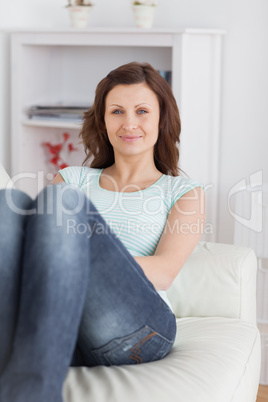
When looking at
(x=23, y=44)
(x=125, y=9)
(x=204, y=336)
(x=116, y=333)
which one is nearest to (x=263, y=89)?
(x=125, y=9)

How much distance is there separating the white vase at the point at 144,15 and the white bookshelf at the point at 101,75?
0.09m

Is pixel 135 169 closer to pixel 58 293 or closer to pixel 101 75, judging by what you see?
pixel 58 293

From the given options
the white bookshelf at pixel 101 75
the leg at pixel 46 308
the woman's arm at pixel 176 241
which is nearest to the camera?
the leg at pixel 46 308

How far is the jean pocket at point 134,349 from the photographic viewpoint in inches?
50.3

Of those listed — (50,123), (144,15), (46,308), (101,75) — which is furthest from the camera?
(101,75)

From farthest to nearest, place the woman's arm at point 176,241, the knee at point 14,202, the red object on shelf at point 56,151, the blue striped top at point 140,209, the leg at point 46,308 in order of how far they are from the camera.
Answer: the red object on shelf at point 56,151 → the blue striped top at point 140,209 → the woman's arm at point 176,241 → the knee at point 14,202 → the leg at point 46,308

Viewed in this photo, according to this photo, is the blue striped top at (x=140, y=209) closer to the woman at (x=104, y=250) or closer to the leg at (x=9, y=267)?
the woman at (x=104, y=250)

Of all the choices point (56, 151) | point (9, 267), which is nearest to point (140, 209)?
point (9, 267)

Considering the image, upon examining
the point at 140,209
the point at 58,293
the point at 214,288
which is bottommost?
the point at 214,288

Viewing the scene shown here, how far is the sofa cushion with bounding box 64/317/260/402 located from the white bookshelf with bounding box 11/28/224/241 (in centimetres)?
116

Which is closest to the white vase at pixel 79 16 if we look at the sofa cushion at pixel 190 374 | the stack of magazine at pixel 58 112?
the stack of magazine at pixel 58 112

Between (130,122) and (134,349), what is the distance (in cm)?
59

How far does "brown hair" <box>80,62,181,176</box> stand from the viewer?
1.65 m

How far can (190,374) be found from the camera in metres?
1.29
